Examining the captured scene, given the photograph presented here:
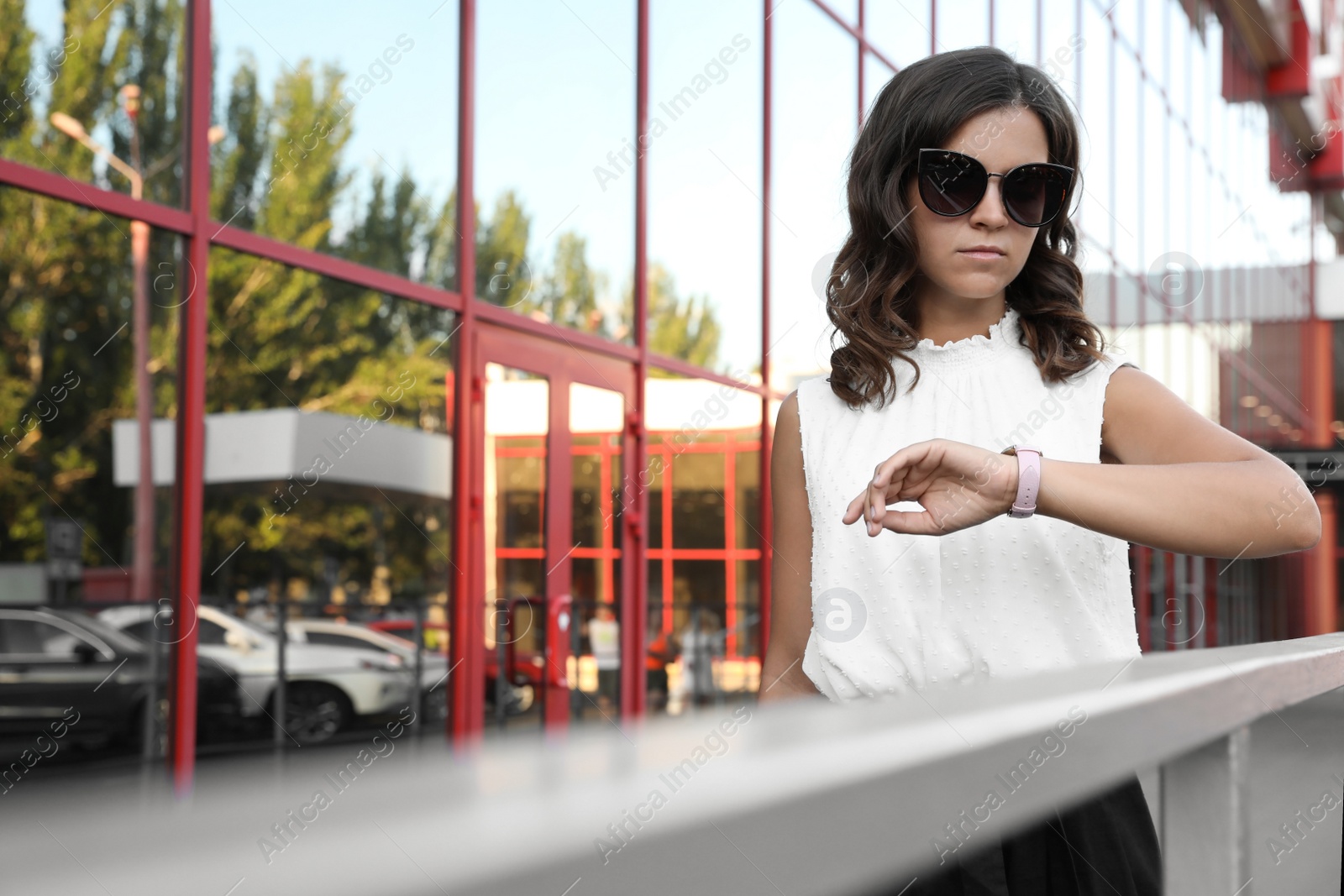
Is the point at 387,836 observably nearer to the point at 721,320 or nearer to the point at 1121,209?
the point at 721,320

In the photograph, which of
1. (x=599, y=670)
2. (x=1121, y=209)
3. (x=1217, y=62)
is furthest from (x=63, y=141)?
(x=1217, y=62)

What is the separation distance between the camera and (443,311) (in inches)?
215

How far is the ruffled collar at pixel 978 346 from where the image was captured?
62.8 inches

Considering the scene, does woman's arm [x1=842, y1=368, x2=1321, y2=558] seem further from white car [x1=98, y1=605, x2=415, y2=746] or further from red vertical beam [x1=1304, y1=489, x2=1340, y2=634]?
red vertical beam [x1=1304, y1=489, x2=1340, y2=634]

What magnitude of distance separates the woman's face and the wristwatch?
319 mm

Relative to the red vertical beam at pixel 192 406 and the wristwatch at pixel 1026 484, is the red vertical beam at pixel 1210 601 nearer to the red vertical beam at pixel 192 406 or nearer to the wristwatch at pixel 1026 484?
the red vertical beam at pixel 192 406

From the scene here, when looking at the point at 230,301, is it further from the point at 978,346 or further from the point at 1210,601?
the point at 1210,601

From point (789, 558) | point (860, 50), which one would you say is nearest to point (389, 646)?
point (789, 558)

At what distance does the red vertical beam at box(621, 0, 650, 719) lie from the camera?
684cm

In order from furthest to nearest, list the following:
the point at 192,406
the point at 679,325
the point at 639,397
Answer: the point at 679,325 < the point at 639,397 < the point at 192,406

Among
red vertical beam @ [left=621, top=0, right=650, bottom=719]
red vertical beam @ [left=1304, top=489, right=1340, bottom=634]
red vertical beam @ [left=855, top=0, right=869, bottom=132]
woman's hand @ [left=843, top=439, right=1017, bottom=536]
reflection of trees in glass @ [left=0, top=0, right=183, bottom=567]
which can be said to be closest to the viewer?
woman's hand @ [left=843, top=439, right=1017, bottom=536]

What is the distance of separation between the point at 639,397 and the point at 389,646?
2089 mm

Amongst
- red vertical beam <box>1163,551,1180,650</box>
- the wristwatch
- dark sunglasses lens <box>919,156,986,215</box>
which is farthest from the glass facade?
red vertical beam <box>1163,551,1180,650</box>

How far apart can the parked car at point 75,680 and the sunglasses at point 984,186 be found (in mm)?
3354
